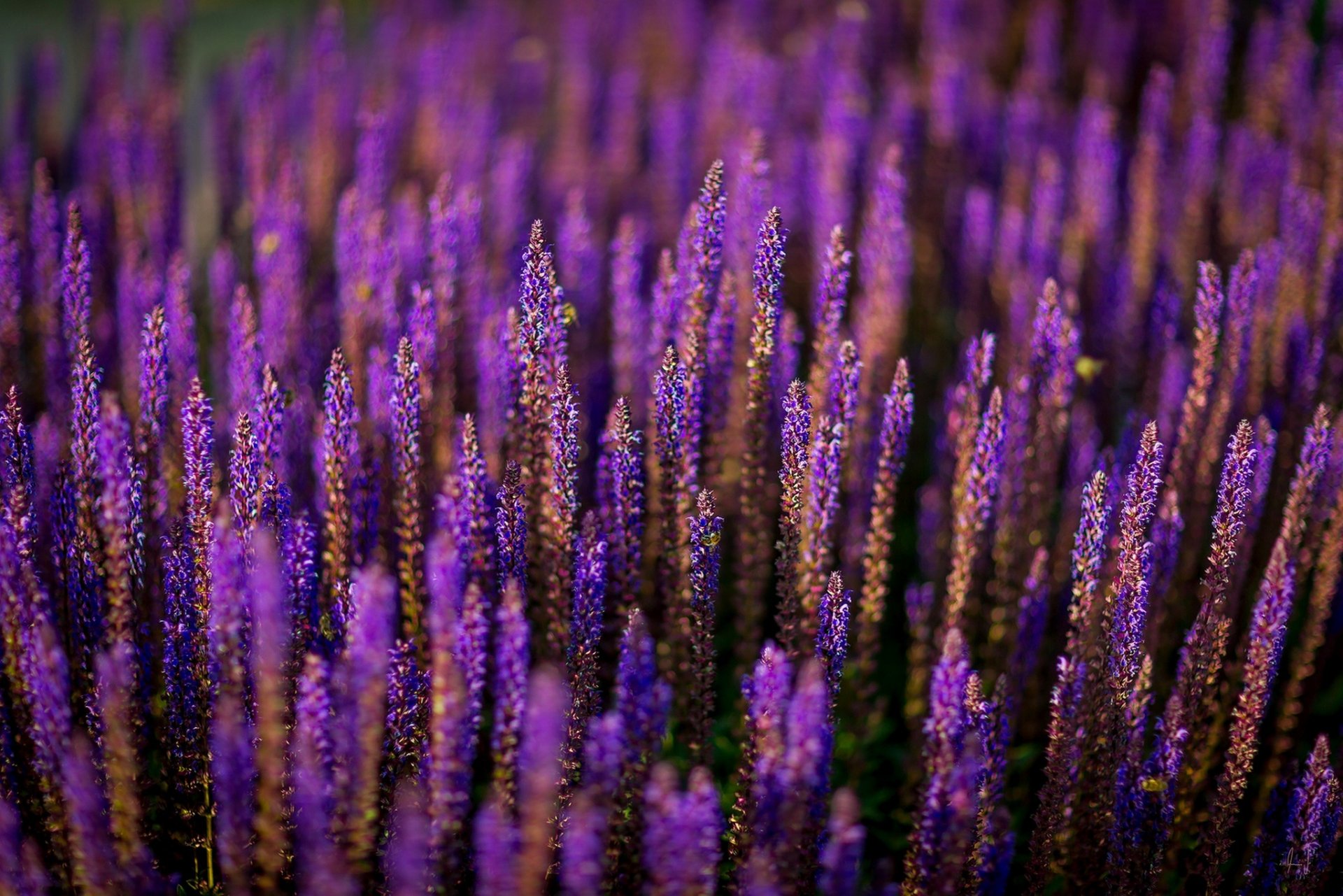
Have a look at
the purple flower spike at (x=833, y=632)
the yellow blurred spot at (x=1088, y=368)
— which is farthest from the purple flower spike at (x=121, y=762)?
the yellow blurred spot at (x=1088, y=368)

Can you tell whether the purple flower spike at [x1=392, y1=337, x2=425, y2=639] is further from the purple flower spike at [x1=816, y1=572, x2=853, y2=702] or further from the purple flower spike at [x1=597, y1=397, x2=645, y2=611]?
the purple flower spike at [x1=816, y1=572, x2=853, y2=702]

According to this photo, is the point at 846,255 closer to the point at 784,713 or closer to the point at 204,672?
the point at 784,713

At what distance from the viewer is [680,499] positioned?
245 centimetres

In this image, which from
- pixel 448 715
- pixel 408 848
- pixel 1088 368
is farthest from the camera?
pixel 1088 368

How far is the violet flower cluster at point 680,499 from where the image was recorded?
1.84 metres

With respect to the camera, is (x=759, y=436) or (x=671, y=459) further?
(x=759, y=436)

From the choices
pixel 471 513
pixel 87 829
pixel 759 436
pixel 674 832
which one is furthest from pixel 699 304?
pixel 87 829

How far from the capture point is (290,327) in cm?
316

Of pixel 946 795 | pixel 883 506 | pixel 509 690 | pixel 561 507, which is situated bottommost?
pixel 946 795

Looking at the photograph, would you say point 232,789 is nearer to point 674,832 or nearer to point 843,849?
point 674,832

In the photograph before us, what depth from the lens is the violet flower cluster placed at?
6.03ft

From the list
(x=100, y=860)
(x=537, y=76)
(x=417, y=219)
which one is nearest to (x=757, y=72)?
(x=537, y=76)

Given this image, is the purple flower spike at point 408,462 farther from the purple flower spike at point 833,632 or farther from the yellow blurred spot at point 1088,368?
the yellow blurred spot at point 1088,368

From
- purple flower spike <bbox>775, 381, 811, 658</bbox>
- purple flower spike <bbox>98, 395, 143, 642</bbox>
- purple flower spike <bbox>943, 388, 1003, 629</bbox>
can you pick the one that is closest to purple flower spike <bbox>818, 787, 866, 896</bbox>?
purple flower spike <bbox>775, 381, 811, 658</bbox>
